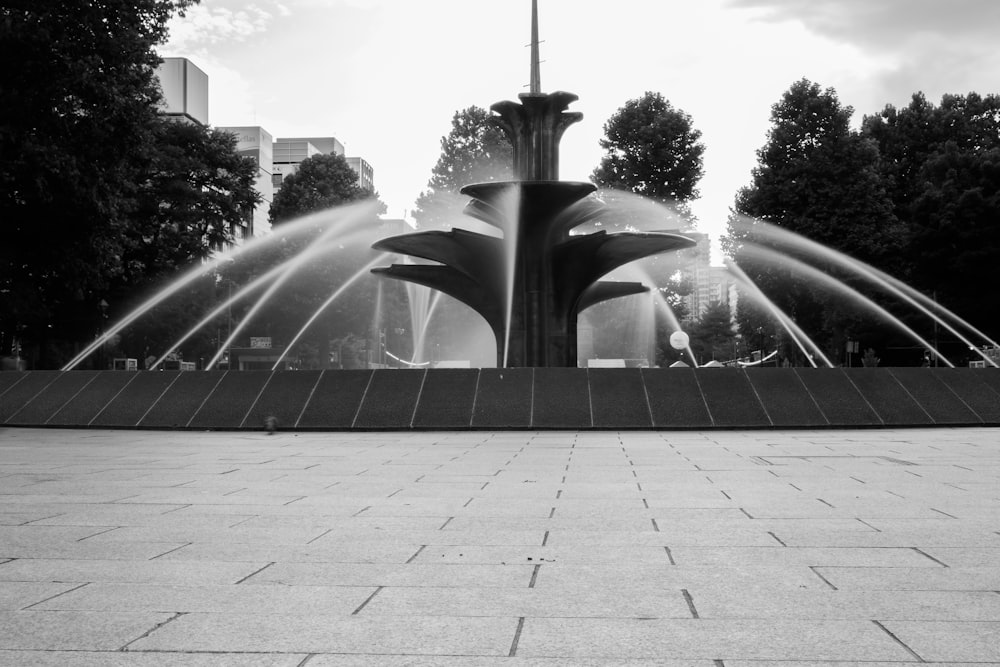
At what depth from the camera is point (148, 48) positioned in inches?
984

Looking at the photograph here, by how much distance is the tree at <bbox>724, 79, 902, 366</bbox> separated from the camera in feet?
167

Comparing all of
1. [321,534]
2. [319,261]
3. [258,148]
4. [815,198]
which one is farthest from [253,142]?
[321,534]

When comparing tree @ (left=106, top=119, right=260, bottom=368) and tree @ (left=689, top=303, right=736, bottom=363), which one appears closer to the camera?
tree @ (left=106, top=119, right=260, bottom=368)

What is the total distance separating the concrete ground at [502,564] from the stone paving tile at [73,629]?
17 mm

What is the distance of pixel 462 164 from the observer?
228 ft

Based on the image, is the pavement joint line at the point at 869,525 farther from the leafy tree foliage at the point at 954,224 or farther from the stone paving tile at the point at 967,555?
the leafy tree foliage at the point at 954,224

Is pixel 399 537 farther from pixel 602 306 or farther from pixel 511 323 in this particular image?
pixel 602 306

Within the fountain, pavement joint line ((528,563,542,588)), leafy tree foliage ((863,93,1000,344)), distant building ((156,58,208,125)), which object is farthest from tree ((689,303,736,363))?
pavement joint line ((528,563,542,588))

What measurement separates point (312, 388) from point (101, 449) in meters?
5.60

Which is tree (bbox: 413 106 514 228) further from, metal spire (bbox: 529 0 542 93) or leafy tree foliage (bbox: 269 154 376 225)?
metal spire (bbox: 529 0 542 93)

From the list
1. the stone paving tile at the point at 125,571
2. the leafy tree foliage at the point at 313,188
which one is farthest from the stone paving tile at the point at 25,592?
the leafy tree foliage at the point at 313,188

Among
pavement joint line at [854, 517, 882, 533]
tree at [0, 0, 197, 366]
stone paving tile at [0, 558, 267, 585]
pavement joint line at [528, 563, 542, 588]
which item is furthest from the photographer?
tree at [0, 0, 197, 366]

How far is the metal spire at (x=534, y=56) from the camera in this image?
92.8 feet

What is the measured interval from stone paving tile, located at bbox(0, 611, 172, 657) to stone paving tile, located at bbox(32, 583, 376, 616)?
0.14 meters
